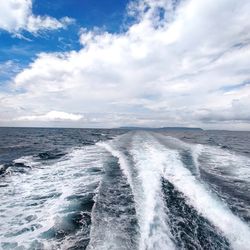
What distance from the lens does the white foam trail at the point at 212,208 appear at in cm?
664

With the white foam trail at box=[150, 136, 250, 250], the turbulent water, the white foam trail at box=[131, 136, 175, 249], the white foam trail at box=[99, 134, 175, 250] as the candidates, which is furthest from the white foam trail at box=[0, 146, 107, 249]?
the white foam trail at box=[150, 136, 250, 250]

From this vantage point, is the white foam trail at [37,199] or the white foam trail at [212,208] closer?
the white foam trail at [212,208]

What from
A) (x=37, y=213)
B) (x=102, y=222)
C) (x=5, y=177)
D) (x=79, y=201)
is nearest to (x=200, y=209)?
(x=102, y=222)

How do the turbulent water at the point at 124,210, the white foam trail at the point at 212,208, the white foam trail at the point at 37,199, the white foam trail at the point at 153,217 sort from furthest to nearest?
the white foam trail at the point at 37,199
the white foam trail at the point at 212,208
the turbulent water at the point at 124,210
the white foam trail at the point at 153,217

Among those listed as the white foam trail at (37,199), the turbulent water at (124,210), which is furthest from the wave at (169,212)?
the white foam trail at (37,199)

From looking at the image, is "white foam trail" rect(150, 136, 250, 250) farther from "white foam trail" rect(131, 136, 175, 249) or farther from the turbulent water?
"white foam trail" rect(131, 136, 175, 249)

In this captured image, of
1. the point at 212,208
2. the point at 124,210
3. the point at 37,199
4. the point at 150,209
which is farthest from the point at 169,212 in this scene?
the point at 37,199

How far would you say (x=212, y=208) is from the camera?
341 inches

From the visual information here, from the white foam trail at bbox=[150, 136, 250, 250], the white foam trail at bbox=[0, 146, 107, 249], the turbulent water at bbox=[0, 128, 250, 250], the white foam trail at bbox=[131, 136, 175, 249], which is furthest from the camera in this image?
the white foam trail at bbox=[0, 146, 107, 249]

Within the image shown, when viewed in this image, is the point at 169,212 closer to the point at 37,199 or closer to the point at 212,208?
the point at 212,208

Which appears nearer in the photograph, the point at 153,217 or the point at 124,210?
the point at 153,217

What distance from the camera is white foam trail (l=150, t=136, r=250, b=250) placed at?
6644mm

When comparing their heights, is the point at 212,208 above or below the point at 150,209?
below

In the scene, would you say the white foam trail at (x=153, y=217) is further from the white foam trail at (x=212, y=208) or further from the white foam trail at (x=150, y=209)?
the white foam trail at (x=212, y=208)
